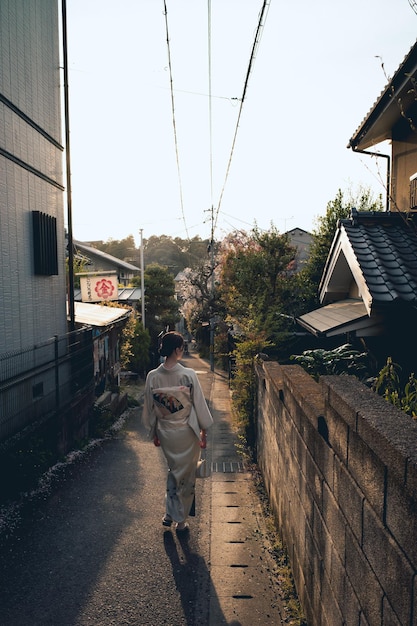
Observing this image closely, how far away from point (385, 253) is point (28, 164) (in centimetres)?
574

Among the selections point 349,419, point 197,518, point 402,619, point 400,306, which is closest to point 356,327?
point 400,306

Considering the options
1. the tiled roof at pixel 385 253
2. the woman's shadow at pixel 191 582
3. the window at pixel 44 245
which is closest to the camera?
the woman's shadow at pixel 191 582

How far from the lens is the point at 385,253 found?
19.5 ft

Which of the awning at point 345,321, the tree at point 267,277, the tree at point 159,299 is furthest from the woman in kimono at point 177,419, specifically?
the tree at point 159,299

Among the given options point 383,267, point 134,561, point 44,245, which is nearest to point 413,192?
point 383,267

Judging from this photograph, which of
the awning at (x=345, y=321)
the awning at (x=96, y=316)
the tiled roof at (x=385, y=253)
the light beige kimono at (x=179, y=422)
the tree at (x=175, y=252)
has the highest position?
the tree at (x=175, y=252)

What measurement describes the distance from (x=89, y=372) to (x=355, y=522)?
8786mm

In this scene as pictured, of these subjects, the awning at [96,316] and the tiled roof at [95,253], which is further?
the tiled roof at [95,253]

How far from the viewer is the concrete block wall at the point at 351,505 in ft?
5.74

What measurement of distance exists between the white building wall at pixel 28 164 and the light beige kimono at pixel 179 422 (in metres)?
3.16

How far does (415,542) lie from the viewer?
1597mm

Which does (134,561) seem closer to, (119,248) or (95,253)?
(95,253)

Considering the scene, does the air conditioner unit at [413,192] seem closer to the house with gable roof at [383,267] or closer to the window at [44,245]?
the house with gable roof at [383,267]

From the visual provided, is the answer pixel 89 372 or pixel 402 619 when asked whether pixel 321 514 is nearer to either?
pixel 402 619
